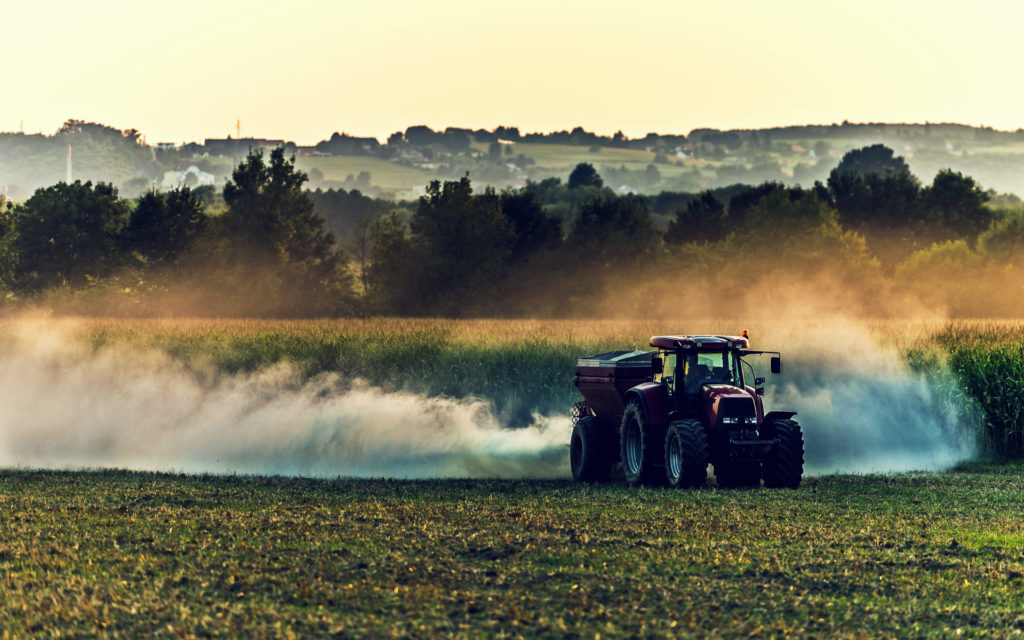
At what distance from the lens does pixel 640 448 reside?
69.1 ft

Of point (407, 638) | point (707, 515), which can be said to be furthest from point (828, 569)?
point (407, 638)

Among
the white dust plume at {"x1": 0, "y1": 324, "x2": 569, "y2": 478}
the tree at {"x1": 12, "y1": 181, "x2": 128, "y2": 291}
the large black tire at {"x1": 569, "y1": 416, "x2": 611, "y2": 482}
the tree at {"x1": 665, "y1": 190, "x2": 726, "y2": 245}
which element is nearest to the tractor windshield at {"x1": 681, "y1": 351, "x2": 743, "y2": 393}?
the large black tire at {"x1": 569, "y1": 416, "x2": 611, "y2": 482}

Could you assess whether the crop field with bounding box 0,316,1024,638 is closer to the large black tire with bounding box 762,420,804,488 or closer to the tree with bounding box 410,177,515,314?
the large black tire with bounding box 762,420,804,488

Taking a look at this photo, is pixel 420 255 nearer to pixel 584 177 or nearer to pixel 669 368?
pixel 669 368

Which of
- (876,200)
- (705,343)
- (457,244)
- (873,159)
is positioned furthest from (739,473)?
(873,159)

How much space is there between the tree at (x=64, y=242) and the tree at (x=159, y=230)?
1365mm

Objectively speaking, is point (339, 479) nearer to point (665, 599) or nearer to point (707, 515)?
point (707, 515)

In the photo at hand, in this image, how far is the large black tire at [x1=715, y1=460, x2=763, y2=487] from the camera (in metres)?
20.3

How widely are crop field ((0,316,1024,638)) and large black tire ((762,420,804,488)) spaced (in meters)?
0.59

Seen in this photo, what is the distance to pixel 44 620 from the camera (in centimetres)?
1082

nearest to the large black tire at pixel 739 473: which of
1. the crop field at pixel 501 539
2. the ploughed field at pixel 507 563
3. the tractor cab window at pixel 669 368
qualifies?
the crop field at pixel 501 539

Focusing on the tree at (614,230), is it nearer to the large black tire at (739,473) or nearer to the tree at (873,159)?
the large black tire at (739,473)

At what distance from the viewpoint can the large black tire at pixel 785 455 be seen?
1986cm

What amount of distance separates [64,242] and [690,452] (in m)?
69.8
